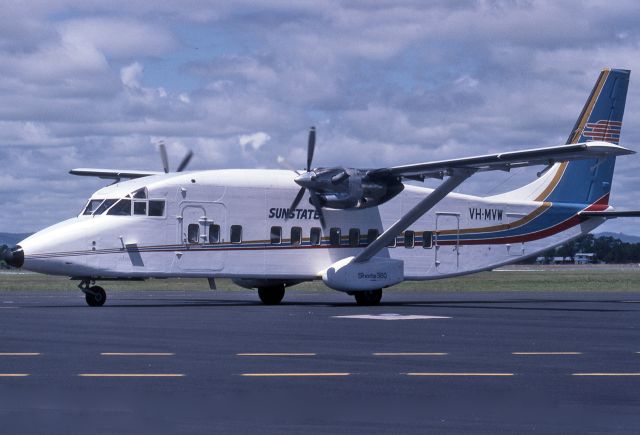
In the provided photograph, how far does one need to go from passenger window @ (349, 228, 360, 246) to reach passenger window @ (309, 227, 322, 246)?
115 cm

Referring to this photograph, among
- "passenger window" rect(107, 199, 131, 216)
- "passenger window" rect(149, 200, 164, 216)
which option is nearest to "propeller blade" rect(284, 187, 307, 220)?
"passenger window" rect(149, 200, 164, 216)

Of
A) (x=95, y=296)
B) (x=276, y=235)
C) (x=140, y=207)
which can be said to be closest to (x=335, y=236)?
(x=276, y=235)

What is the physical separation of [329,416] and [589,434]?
2495 mm

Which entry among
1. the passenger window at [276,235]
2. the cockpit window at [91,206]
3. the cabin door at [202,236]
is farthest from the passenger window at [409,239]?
the cockpit window at [91,206]

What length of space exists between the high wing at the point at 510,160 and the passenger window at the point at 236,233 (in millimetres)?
4696

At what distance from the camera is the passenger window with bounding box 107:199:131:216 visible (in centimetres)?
3262

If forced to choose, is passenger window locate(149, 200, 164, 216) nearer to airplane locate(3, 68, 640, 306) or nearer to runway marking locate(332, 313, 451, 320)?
airplane locate(3, 68, 640, 306)

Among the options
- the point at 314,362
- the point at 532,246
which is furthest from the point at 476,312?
the point at 314,362

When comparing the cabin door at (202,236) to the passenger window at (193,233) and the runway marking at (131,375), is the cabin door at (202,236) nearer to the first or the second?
the passenger window at (193,233)

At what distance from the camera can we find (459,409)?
11148 mm

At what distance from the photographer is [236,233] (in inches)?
1344

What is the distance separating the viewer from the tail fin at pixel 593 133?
4062 cm

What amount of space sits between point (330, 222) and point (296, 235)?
1.39 m

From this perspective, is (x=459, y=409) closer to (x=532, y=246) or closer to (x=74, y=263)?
(x=74, y=263)
